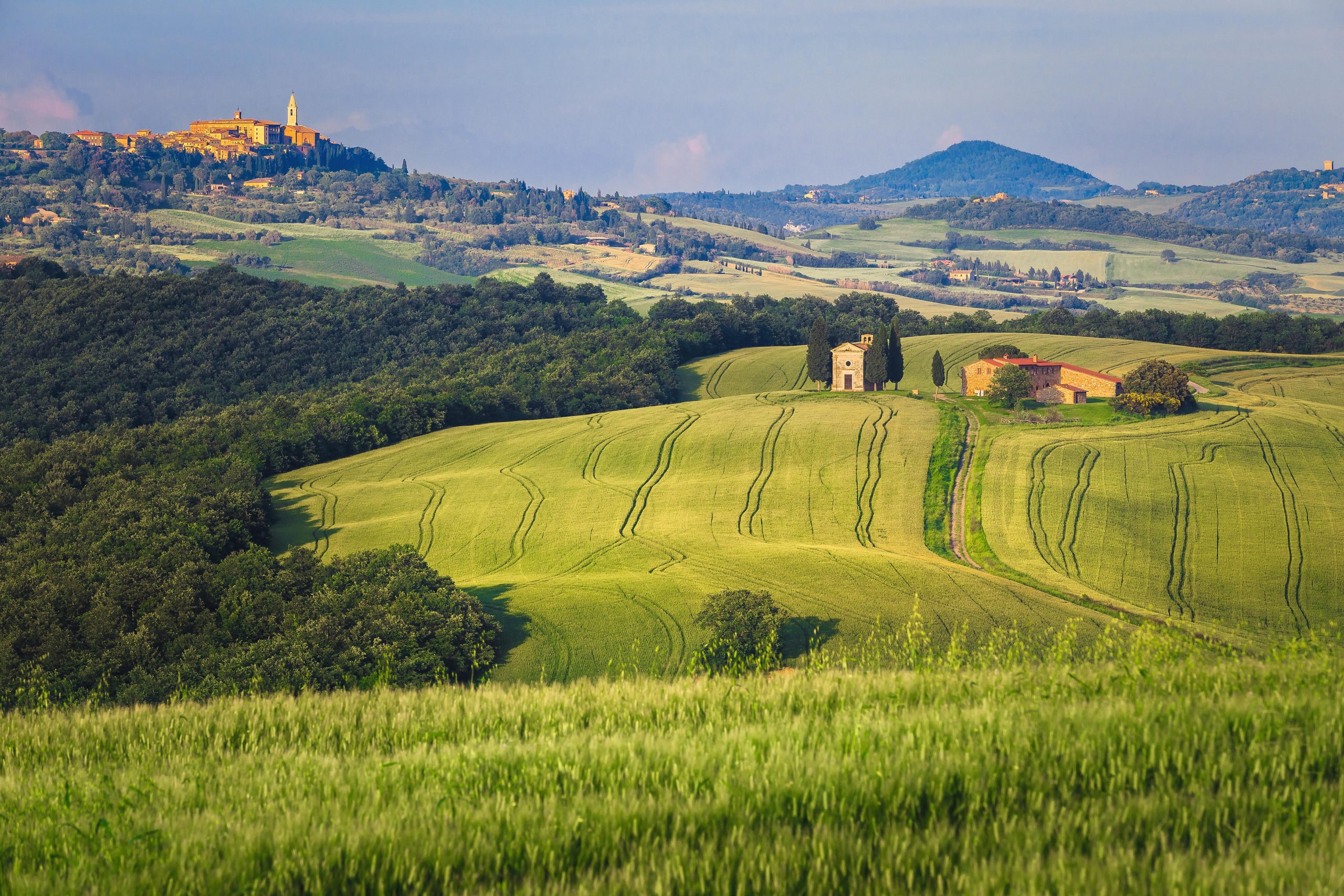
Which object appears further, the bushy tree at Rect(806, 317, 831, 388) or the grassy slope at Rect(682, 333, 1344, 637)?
the bushy tree at Rect(806, 317, 831, 388)

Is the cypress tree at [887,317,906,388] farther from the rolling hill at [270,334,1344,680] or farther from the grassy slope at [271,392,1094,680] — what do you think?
the grassy slope at [271,392,1094,680]

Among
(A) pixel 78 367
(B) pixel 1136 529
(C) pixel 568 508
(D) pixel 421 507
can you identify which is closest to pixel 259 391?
(A) pixel 78 367

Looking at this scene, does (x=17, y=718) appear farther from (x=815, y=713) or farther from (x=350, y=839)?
(x=815, y=713)

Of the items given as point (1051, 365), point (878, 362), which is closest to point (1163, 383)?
point (1051, 365)

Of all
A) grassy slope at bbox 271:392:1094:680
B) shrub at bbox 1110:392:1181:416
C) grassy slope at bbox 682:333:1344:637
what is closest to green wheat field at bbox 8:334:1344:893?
grassy slope at bbox 271:392:1094:680

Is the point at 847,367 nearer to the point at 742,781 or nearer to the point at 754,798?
the point at 742,781

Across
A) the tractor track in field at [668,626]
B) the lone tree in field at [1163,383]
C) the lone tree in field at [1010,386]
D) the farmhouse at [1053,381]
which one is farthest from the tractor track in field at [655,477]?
the lone tree in field at [1163,383]

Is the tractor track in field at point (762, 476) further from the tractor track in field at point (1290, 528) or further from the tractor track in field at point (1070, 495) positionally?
the tractor track in field at point (1290, 528)
